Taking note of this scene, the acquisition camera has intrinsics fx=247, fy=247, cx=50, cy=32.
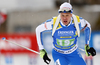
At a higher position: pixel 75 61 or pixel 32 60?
pixel 75 61

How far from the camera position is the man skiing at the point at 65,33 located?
133 inches

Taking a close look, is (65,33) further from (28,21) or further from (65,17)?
(28,21)

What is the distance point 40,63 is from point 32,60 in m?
0.44

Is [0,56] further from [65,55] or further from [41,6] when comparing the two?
[65,55]

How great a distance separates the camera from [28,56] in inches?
281

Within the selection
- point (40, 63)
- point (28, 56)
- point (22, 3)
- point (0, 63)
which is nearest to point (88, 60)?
point (40, 63)

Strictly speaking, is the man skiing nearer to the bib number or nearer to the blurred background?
the bib number

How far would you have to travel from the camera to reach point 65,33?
347 centimetres

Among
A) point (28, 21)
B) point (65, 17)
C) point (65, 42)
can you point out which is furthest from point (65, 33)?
point (28, 21)

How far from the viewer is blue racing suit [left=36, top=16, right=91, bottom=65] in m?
3.45

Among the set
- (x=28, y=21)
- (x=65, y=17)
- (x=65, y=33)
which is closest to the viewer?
(x=65, y=17)

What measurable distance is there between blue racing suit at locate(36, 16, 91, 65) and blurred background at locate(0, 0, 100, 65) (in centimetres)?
339

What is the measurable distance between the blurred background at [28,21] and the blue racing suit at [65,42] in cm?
339

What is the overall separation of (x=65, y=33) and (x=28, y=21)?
528cm
